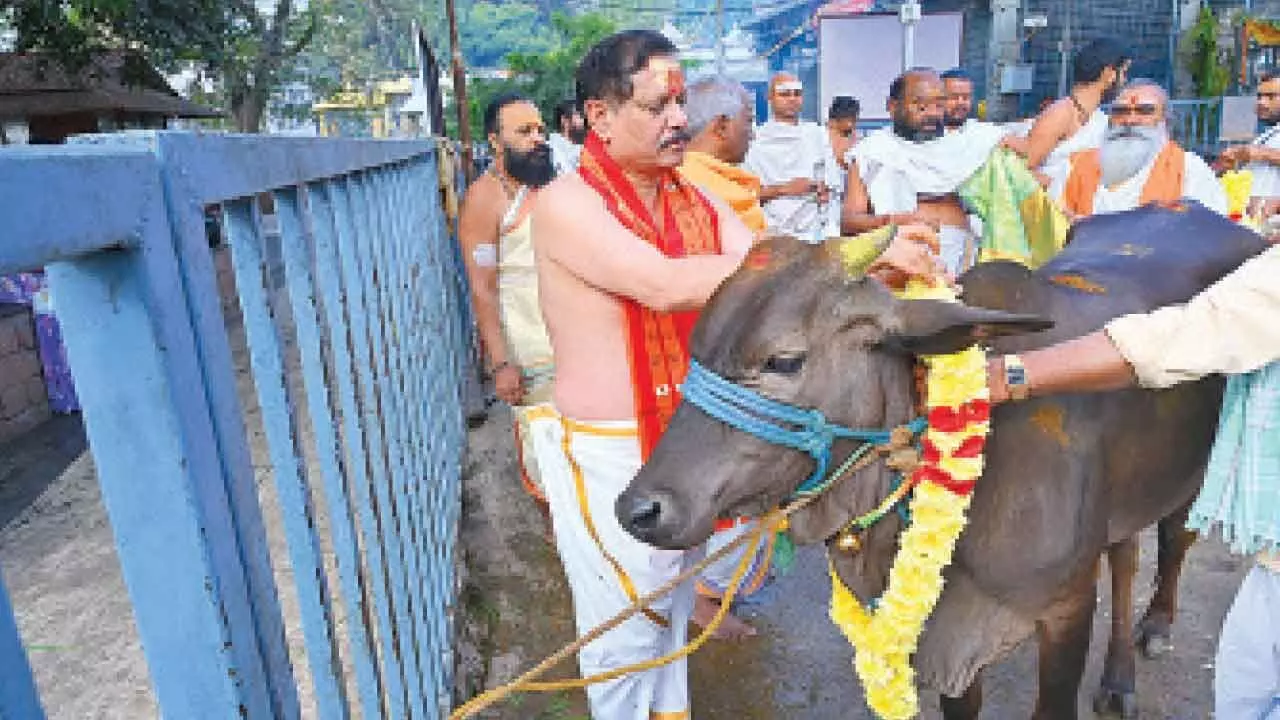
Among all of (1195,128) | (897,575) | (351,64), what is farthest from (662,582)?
(351,64)

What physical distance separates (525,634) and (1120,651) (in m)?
2.20

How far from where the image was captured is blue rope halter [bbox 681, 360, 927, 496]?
1836 millimetres

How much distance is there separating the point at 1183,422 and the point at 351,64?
44562 mm

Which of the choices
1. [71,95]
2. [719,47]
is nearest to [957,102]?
[71,95]

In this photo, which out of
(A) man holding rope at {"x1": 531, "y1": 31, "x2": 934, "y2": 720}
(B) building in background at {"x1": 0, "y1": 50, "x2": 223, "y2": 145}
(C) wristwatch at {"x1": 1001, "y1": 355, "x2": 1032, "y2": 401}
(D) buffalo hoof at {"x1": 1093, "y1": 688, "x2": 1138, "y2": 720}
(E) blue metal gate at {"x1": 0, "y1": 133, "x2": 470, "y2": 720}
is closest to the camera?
(E) blue metal gate at {"x1": 0, "y1": 133, "x2": 470, "y2": 720}

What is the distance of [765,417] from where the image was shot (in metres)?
1.85

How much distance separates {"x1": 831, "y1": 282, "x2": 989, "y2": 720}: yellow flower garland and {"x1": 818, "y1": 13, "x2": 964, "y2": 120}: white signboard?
20635 millimetres

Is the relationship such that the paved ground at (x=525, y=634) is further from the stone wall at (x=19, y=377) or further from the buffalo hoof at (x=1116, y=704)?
the stone wall at (x=19, y=377)

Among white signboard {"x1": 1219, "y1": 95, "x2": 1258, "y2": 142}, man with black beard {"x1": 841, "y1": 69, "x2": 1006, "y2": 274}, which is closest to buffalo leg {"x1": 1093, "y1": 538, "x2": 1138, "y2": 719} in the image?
man with black beard {"x1": 841, "y1": 69, "x2": 1006, "y2": 274}

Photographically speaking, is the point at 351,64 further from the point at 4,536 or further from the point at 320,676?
the point at 320,676

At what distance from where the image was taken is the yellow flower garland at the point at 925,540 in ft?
6.26

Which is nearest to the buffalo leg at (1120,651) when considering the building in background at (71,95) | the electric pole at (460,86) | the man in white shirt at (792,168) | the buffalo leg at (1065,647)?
the buffalo leg at (1065,647)

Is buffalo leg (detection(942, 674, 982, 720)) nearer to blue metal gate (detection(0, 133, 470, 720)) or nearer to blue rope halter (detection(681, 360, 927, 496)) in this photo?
blue rope halter (detection(681, 360, 927, 496))

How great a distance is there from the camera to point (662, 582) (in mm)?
2439
